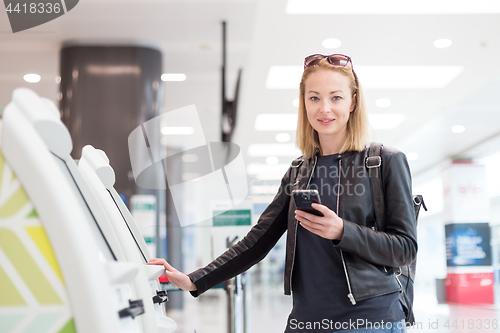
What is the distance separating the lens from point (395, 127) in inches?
351

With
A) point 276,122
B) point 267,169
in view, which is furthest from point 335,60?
point 267,169

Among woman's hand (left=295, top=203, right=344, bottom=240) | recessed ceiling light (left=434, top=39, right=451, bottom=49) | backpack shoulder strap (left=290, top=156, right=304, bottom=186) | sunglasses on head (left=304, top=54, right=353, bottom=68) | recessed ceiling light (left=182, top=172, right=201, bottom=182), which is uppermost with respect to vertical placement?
recessed ceiling light (left=434, top=39, right=451, bottom=49)

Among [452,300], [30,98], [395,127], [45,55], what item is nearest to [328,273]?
[30,98]

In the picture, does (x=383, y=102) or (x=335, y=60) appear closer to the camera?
(x=335, y=60)

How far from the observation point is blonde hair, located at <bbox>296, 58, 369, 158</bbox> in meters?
1.39

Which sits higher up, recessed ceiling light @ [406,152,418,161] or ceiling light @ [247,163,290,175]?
recessed ceiling light @ [406,152,418,161]

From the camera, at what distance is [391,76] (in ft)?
21.4

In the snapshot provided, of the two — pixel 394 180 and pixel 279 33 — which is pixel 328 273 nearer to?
pixel 394 180

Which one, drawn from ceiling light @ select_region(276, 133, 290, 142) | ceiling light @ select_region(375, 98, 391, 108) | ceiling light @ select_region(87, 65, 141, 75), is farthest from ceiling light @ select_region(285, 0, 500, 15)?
ceiling light @ select_region(276, 133, 290, 142)

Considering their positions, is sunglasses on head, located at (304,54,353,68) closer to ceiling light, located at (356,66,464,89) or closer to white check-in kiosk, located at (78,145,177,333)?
white check-in kiosk, located at (78,145,177,333)

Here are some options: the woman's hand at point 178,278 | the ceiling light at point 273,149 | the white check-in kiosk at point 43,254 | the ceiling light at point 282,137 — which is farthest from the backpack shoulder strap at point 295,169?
the ceiling light at point 273,149

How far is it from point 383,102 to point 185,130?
3456mm

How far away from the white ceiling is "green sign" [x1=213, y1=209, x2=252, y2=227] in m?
1.63

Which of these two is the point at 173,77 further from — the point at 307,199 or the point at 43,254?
the point at 43,254
